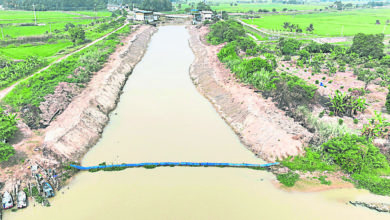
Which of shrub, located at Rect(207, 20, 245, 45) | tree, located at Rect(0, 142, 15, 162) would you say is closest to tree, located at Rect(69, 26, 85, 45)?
shrub, located at Rect(207, 20, 245, 45)

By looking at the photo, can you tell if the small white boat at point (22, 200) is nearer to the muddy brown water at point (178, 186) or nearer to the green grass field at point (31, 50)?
the muddy brown water at point (178, 186)

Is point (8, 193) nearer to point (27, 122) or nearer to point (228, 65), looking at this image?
point (27, 122)

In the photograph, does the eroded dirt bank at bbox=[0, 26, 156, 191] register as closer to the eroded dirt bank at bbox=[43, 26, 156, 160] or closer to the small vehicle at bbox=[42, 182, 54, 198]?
the eroded dirt bank at bbox=[43, 26, 156, 160]

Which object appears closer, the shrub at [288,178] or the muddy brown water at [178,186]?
the muddy brown water at [178,186]

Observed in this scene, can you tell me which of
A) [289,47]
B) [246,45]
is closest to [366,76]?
[289,47]

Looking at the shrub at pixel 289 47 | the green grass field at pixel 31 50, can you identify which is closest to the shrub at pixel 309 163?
the shrub at pixel 289 47

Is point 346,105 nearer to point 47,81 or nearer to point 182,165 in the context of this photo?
point 182,165

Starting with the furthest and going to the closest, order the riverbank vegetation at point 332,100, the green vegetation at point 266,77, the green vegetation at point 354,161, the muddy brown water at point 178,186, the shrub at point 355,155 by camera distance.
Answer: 1. the green vegetation at point 266,77
2. the riverbank vegetation at point 332,100
3. the shrub at point 355,155
4. the green vegetation at point 354,161
5. the muddy brown water at point 178,186
